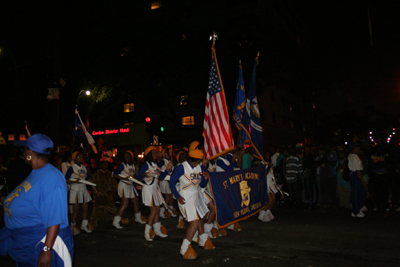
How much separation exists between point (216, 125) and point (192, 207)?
206cm

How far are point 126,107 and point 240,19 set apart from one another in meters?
16.2

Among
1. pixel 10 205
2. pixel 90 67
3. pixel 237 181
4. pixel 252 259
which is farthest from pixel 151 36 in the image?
pixel 10 205

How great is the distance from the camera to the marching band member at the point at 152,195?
7.32m

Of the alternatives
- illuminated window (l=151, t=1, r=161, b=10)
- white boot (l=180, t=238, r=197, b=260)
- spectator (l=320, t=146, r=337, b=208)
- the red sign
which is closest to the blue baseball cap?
white boot (l=180, t=238, r=197, b=260)

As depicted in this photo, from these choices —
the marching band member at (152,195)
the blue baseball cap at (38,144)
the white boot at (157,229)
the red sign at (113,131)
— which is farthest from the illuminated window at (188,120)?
the blue baseball cap at (38,144)

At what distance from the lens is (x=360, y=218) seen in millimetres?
8953

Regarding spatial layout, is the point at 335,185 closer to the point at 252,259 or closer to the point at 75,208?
the point at 252,259

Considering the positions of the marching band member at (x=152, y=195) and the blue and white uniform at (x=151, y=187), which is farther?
the blue and white uniform at (x=151, y=187)

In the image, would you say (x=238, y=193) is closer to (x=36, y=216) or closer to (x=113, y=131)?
(x=36, y=216)

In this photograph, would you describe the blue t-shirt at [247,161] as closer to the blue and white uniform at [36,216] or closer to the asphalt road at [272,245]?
the asphalt road at [272,245]

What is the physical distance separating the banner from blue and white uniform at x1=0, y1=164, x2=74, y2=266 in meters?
4.10

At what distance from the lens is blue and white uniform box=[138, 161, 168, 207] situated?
7.43 metres

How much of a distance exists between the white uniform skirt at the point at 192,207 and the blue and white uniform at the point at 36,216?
3.06m

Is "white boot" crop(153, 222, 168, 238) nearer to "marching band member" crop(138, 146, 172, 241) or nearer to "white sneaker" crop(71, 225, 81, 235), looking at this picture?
"marching band member" crop(138, 146, 172, 241)
